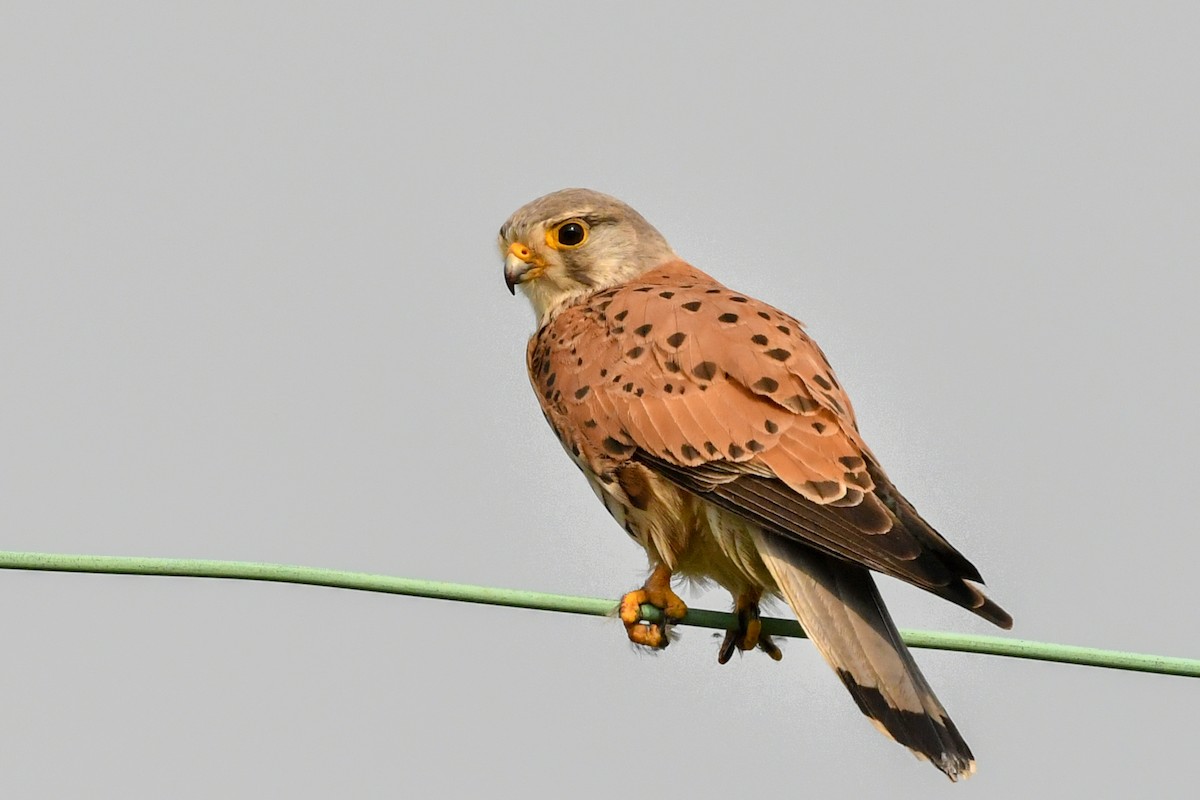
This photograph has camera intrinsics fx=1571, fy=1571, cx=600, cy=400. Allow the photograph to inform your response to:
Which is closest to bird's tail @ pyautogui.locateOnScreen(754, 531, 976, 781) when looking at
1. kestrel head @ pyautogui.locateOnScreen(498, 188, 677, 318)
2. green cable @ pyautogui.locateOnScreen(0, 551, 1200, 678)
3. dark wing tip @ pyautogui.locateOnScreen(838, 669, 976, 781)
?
dark wing tip @ pyautogui.locateOnScreen(838, 669, 976, 781)

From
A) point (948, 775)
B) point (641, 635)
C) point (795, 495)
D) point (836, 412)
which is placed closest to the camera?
point (948, 775)

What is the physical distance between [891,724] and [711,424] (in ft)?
2.81

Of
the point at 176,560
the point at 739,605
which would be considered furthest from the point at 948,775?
the point at 176,560

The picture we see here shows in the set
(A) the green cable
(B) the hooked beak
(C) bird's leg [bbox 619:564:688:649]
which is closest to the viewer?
(A) the green cable

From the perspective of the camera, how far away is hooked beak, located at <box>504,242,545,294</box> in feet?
16.3

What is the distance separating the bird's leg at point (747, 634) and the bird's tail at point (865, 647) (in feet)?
1.60

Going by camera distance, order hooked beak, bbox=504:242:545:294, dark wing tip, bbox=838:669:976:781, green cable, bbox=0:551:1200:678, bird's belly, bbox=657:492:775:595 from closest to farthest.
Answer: green cable, bbox=0:551:1200:678 → dark wing tip, bbox=838:669:976:781 → bird's belly, bbox=657:492:775:595 → hooked beak, bbox=504:242:545:294

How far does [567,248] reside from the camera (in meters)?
4.97

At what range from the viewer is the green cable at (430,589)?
2.83m

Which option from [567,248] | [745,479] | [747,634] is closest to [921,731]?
[745,479]

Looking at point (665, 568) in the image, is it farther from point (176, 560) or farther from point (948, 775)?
point (176, 560)

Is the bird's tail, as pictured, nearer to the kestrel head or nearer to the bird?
the bird

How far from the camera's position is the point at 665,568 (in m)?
4.23

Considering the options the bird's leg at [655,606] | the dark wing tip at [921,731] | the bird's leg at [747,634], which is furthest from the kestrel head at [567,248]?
the dark wing tip at [921,731]
